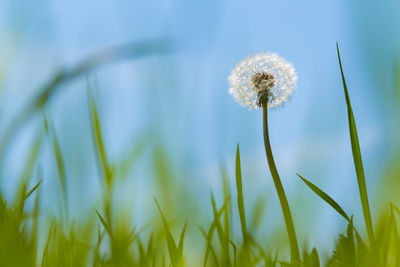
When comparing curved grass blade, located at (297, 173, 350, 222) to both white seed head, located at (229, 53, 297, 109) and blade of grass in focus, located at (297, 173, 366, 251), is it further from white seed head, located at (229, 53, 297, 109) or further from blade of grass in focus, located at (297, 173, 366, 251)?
white seed head, located at (229, 53, 297, 109)

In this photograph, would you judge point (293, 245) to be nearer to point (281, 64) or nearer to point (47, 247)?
point (47, 247)

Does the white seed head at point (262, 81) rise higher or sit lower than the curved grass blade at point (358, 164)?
higher

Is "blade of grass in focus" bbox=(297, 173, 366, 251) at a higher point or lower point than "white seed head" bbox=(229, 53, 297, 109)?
lower

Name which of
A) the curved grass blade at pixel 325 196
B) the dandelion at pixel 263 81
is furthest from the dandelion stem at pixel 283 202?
the dandelion at pixel 263 81

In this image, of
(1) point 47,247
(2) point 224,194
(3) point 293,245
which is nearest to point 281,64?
(2) point 224,194

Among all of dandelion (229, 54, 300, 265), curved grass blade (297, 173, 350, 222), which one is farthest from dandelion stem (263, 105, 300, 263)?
dandelion (229, 54, 300, 265)

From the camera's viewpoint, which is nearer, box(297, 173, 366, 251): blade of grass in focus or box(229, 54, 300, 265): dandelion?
box(297, 173, 366, 251): blade of grass in focus

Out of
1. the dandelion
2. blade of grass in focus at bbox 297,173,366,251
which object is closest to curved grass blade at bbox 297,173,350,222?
blade of grass in focus at bbox 297,173,366,251

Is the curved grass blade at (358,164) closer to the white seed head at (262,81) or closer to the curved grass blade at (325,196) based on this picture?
the curved grass blade at (325,196)
